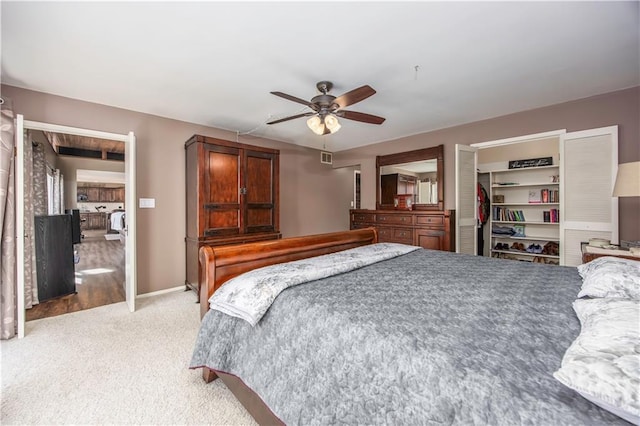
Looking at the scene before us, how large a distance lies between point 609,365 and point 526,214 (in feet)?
16.6

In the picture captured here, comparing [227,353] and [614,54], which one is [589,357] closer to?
[227,353]

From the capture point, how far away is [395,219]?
4457mm

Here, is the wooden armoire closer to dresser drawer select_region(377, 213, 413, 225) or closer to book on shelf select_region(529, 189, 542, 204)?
dresser drawer select_region(377, 213, 413, 225)

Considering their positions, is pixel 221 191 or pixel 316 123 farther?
pixel 221 191

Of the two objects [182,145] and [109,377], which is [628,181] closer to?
[109,377]

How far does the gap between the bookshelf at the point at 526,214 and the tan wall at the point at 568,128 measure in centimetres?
133

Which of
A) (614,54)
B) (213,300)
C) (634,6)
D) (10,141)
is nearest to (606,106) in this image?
(614,54)

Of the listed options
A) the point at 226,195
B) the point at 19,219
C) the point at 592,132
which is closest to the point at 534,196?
the point at 592,132

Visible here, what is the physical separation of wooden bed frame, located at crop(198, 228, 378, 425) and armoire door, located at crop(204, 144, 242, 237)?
171 cm

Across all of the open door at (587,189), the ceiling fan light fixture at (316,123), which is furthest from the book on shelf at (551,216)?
the ceiling fan light fixture at (316,123)

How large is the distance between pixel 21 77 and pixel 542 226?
23.2 feet

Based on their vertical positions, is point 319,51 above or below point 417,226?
above

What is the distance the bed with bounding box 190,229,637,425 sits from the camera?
0.76m

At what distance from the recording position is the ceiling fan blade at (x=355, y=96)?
2168 mm
